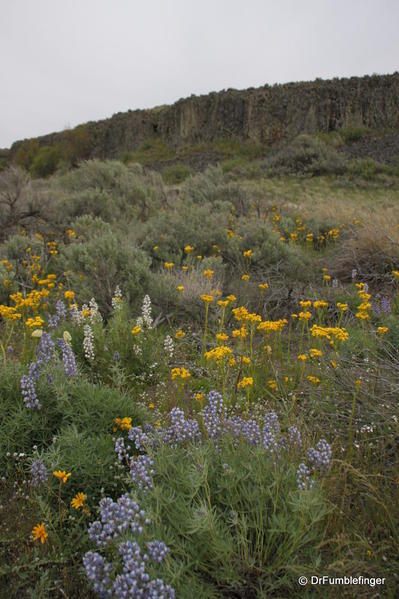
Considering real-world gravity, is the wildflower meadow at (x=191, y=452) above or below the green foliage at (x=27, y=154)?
below

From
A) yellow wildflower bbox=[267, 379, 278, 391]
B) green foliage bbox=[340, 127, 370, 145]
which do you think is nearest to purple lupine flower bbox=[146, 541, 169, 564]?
yellow wildflower bbox=[267, 379, 278, 391]

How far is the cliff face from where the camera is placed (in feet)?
89.4

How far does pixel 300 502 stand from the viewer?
142 cm

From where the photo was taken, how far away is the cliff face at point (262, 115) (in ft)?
89.4

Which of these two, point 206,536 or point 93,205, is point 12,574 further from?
point 93,205

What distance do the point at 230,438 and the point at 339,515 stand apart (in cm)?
53

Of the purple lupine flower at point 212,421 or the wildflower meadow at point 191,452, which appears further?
the purple lupine flower at point 212,421

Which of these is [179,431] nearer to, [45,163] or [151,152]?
[151,152]

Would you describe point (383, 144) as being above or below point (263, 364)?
above

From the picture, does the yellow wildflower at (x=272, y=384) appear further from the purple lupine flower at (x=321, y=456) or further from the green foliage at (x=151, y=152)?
the green foliage at (x=151, y=152)

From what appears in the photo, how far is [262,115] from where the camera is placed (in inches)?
1232

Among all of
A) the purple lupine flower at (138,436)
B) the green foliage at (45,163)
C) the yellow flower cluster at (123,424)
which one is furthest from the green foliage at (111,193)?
the green foliage at (45,163)

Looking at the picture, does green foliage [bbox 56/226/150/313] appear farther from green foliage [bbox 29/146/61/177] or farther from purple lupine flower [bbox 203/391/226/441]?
green foliage [bbox 29/146/61/177]

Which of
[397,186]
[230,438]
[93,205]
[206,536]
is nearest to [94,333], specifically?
[230,438]
